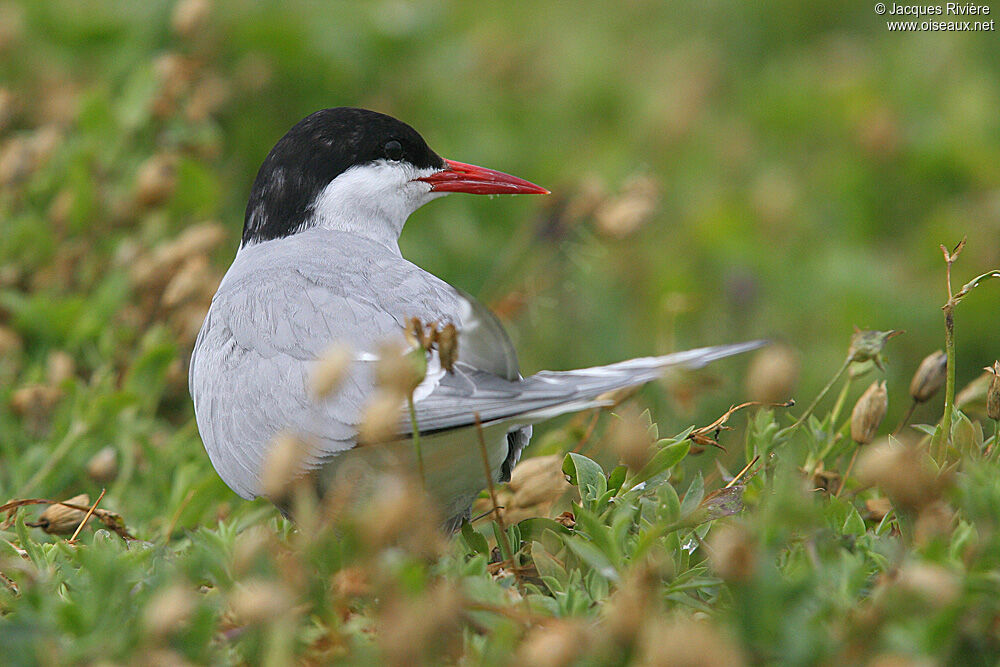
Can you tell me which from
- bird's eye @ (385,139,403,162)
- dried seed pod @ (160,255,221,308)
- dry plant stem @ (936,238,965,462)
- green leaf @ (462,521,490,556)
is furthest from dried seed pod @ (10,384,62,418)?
dry plant stem @ (936,238,965,462)

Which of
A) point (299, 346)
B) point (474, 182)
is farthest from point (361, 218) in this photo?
point (299, 346)

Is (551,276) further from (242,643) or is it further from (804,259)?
(242,643)

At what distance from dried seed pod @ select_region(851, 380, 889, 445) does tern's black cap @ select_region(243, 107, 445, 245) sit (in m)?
1.36

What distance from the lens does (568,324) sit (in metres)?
4.57

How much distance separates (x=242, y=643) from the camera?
5.02ft

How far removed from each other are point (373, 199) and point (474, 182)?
274 mm

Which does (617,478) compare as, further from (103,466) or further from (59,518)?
(103,466)

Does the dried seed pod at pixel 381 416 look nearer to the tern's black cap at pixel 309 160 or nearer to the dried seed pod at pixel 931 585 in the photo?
the dried seed pod at pixel 931 585

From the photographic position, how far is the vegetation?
1465 mm

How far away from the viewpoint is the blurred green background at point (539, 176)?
319cm

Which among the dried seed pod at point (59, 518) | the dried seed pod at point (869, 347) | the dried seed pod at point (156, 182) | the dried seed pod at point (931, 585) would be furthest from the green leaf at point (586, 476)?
the dried seed pod at point (156, 182)

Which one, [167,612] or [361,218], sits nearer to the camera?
[167,612]

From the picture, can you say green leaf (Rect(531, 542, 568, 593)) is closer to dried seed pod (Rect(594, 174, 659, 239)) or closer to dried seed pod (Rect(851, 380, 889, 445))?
dried seed pod (Rect(851, 380, 889, 445))

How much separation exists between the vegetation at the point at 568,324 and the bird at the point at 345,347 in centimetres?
11
